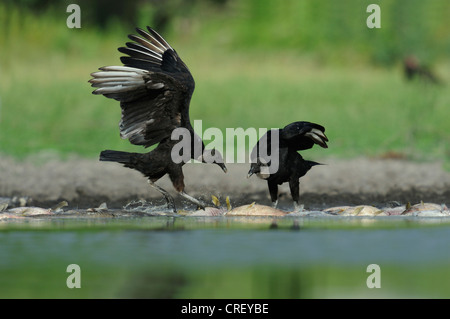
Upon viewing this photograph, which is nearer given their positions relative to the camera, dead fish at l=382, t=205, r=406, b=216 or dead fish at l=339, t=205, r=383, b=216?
dead fish at l=339, t=205, r=383, b=216

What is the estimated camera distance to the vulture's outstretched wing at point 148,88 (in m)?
9.51

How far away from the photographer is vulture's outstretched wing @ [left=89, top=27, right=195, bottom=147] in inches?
374

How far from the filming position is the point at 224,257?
8.25 meters

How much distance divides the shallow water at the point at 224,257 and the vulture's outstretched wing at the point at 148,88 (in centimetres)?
101

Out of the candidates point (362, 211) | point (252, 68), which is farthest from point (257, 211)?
point (252, 68)

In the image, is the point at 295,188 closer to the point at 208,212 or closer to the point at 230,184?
the point at 208,212

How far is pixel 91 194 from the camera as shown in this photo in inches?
485

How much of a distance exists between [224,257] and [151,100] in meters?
2.24

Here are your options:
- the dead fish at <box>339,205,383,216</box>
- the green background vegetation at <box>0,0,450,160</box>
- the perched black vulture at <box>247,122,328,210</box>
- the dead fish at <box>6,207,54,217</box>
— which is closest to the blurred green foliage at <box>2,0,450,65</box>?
the green background vegetation at <box>0,0,450,160</box>

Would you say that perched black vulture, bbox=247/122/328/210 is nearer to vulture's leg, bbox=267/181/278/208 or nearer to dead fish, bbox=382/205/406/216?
vulture's leg, bbox=267/181/278/208

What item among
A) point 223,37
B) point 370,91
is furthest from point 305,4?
point 370,91

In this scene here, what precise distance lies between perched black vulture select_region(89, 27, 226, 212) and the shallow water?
2.17 feet

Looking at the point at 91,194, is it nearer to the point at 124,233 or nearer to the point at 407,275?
the point at 124,233

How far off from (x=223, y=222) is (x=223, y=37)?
578 inches
